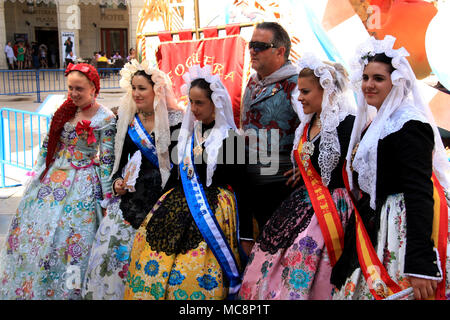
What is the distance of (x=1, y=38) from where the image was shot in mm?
23062

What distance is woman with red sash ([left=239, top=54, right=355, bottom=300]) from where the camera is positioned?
7.84 feet

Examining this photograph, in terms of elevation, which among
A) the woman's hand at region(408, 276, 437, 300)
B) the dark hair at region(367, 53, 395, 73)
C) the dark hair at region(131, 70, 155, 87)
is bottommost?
the woman's hand at region(408, 276, 437, 300)

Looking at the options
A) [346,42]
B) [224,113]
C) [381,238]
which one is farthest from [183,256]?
[346,42]

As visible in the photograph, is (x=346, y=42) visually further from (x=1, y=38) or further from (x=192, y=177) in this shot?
(x=1, y=38)

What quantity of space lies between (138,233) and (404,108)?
1.73m

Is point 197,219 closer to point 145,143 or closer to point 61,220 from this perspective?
point 145,143

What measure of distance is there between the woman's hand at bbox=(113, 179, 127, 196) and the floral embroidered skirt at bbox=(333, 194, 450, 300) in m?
1.63

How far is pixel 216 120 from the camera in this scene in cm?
285

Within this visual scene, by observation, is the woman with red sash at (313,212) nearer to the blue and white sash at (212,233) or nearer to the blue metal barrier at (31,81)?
the blue and white sash at (212,233)

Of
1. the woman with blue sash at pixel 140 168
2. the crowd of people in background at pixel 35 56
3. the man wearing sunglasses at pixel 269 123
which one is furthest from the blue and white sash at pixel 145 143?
the crowd of people in background at pixel 35 56

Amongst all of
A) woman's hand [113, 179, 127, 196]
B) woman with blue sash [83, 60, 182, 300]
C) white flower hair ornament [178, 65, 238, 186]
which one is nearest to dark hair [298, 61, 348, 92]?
white flower hair ornament [178, 65, 238, 186]

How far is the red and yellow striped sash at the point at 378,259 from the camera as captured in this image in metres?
1.92

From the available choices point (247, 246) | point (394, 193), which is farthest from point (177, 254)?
point (394, 193)

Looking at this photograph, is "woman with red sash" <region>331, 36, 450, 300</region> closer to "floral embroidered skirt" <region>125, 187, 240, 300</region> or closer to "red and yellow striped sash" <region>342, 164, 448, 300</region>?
"red and yellow striped sash" <region>342, 164, 448, 300</region>
